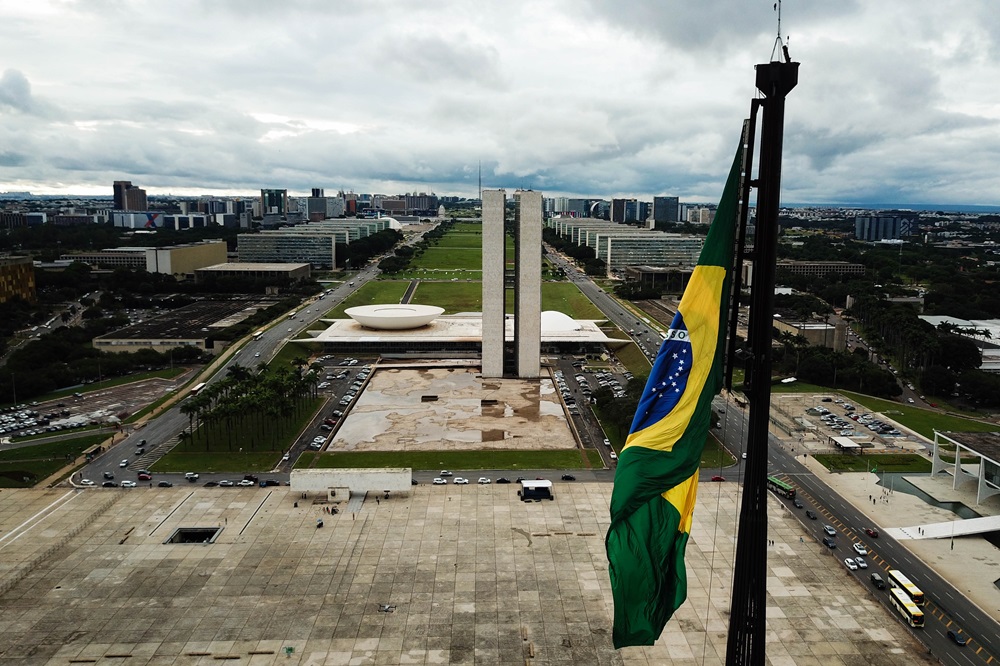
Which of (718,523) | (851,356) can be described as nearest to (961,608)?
(718,523)

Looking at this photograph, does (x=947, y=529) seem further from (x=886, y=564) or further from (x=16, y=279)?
(x=16, y=279)

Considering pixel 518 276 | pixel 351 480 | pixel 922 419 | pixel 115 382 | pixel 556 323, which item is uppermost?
pixel 518 276

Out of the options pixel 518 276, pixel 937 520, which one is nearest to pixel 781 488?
pixel 937 520

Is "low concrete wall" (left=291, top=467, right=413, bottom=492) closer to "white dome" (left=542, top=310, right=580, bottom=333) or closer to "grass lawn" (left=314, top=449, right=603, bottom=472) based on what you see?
"grass lawn" (left=314, top=449, right=603, bottom=472)

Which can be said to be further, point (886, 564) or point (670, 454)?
point (886, 564)

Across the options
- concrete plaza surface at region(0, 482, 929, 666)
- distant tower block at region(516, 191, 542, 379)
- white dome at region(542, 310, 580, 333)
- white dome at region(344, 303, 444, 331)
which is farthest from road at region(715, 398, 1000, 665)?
white dome at region(344, 303, 444, 331)

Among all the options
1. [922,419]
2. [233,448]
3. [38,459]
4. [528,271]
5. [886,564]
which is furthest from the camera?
[528,271]

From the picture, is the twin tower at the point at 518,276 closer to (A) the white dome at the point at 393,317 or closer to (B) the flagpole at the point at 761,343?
(A) the white dome at the point at 393,317
